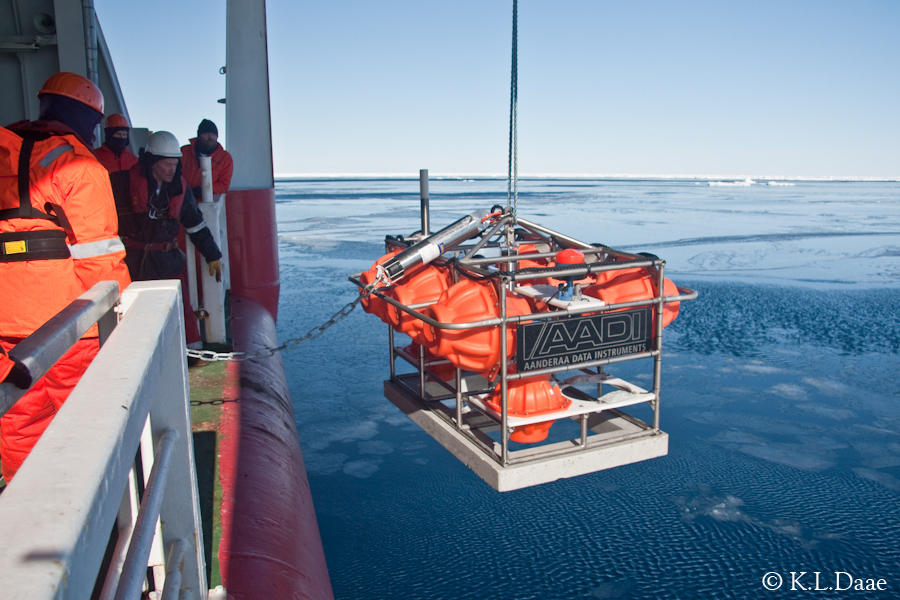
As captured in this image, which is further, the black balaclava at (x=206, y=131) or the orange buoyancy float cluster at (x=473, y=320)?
the black balaclava at (x=206, y=131)

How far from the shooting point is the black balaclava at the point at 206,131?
19.0 ft

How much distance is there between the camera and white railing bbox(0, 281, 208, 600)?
0.61m

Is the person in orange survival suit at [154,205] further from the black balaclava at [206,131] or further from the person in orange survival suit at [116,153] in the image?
the black balaclava at [206,131]

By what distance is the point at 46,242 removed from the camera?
8.17ft

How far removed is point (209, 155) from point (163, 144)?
86.6 inches

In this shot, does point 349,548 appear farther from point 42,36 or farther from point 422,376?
point 42,36

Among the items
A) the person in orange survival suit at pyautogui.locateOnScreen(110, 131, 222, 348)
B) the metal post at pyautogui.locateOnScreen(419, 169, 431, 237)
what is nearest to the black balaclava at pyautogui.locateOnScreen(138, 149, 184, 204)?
the person in orange survival suit at pyautogui.locateOnScreen(110, 131, 222, 348)

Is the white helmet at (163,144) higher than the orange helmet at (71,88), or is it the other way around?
the orange helmet at (71,88)

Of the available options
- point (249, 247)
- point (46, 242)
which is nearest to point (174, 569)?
point (46, 242)

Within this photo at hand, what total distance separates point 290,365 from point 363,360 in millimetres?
790

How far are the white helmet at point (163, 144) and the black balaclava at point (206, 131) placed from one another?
203 centimetres

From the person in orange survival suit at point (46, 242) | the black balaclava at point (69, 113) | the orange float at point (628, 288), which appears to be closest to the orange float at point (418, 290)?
the orange float at point (628, 288)

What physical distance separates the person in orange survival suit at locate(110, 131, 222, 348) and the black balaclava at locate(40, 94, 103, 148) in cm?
104

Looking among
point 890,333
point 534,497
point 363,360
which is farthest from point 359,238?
point 534,497
